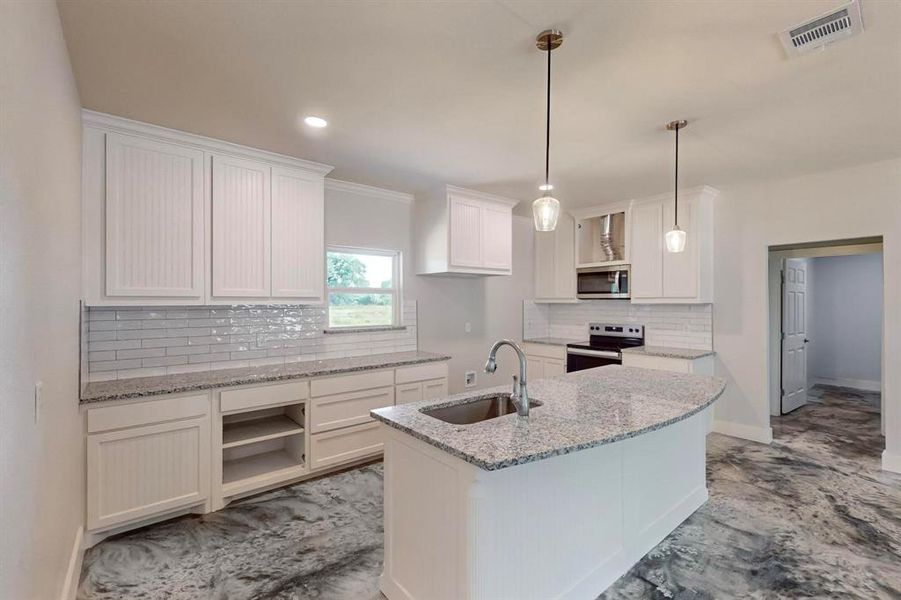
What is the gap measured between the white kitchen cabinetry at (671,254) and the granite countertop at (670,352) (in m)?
0.49

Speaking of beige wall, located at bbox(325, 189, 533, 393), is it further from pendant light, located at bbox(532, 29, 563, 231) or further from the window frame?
pendant light, located at bbox(532, 29, 563, 231)

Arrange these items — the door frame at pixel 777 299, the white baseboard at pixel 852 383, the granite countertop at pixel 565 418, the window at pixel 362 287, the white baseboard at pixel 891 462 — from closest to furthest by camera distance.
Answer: the granite countertop at pixel 565 418, the white baseboard at pixel 891 462, the window at pixel 362 287, the door frame at pixel 777 299, the white baseboard at pixel 852 383

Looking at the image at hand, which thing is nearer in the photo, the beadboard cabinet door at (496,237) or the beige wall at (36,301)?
the beige wall at (36,301)

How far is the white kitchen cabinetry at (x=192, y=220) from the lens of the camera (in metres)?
2.55

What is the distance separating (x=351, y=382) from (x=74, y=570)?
1806 millimetres

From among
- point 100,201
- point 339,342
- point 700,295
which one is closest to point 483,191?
point 339,342

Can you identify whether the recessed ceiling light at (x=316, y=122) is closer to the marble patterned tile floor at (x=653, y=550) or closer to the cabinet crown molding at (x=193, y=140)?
the cabinet crown molding at (x=193, y=140)

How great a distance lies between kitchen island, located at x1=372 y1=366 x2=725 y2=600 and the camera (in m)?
1.55

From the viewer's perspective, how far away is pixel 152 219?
271cm

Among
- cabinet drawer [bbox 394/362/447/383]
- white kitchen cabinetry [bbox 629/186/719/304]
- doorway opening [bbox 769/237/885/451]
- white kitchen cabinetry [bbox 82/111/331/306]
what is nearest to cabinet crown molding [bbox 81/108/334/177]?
white kitchen cabinetry [bbox 82/111/331/306]

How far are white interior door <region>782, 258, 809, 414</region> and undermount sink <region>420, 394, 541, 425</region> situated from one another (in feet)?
14.8

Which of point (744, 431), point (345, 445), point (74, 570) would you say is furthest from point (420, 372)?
point (744, 431)

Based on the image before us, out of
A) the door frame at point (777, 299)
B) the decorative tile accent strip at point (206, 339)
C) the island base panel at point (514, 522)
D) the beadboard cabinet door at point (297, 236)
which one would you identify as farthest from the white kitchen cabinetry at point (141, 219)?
the door frame at point (777, 299)

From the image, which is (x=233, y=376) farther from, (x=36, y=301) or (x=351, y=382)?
(x=36, y=301)
